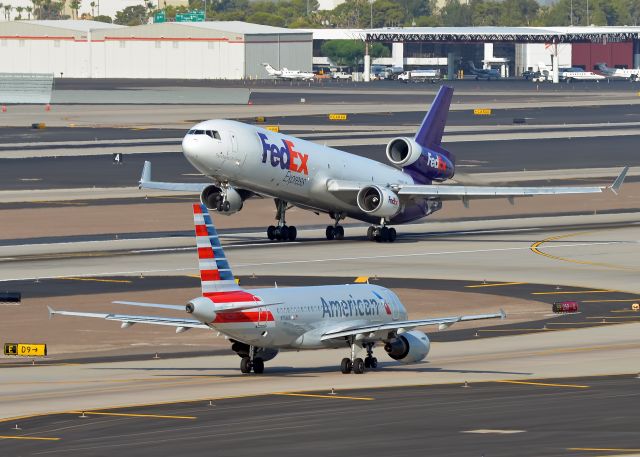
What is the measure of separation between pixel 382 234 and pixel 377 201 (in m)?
2.84

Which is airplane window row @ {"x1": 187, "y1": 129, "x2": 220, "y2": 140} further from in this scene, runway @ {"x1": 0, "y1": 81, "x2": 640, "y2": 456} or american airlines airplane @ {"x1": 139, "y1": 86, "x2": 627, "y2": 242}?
runway @ {"x1": 0, "y1": 81, "x2": 640, "y2": 456}

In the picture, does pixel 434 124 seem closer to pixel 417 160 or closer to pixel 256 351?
pixel 417 160

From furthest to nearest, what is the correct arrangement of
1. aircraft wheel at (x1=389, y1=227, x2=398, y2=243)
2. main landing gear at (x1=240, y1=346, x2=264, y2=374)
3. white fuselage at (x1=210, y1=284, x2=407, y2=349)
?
aircraft wheel at (x1=389, y1=227, x2=398, y2=243) → main landing gear at (x1=240, y1=346, x2=264, y2=374) → white fuselage at (x1=210, y1=284, x2=407, y2=349)

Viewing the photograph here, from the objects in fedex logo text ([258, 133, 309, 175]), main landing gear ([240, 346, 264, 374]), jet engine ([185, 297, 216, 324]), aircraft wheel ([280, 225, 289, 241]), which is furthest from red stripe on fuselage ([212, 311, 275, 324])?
aircraft wheel ([280, 225, 289, 241])

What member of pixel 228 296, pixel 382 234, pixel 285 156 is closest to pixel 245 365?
pixel 228 296

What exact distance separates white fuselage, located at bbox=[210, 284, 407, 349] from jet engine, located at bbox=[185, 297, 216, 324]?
30cm

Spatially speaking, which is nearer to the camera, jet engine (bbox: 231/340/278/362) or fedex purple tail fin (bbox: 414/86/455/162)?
jet engine (bbox: 231/340/278/362)

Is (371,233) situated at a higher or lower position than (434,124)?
lower

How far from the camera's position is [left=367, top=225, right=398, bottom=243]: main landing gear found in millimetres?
84938

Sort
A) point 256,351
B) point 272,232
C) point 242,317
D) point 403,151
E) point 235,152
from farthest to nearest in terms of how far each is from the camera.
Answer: point 403,151
point 272,232
point 235,152
point 256,351
point 242,317

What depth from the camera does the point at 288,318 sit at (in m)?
44.5

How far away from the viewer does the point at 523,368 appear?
47.7 m

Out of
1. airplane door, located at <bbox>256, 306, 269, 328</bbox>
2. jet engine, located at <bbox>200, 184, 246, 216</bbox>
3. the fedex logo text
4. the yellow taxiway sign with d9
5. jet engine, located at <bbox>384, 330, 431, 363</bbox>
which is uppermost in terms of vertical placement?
the fedex logo text

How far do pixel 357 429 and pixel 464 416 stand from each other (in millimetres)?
3193
